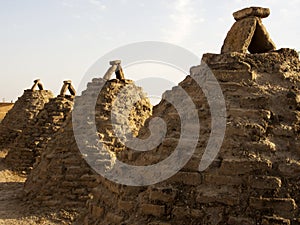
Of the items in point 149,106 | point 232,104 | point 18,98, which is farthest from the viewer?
point 18,98

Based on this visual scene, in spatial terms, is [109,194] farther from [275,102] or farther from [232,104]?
[275,102]

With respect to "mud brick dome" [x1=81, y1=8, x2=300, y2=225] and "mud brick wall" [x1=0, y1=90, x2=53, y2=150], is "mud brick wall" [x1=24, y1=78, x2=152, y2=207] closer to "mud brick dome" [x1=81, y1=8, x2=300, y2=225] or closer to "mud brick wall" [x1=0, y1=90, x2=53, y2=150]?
"mud brick dome" [x1=81, y1=8, x2=300, y2=225]

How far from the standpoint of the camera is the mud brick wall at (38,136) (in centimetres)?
1238

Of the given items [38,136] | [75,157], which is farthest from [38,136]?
[75,157]

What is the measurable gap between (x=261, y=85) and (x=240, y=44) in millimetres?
765

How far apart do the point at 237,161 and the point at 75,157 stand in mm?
5550

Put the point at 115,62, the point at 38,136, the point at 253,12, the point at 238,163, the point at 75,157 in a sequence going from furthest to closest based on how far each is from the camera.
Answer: the point at 38,136 < the point at 115,62 < the point at 75,157 < the point at 253,12 < the point at 238,163

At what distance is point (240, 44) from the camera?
4684 millimetres

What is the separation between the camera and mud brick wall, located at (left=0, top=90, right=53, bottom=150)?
16.1m

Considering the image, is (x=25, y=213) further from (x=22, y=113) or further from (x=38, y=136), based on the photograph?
(x=22, y=113)

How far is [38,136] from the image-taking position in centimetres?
1260

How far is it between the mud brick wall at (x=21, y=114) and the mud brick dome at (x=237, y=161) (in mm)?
12433

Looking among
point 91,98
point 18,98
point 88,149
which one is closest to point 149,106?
point 91,98

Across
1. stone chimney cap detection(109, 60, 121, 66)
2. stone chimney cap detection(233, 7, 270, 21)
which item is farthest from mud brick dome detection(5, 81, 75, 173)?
stone chimney cap detection(233, 7, 270, 21)
